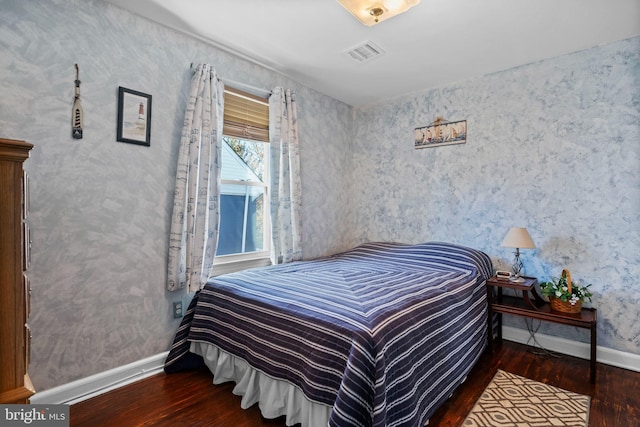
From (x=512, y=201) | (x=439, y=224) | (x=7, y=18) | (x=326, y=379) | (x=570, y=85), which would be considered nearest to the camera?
(x=326, y=379)

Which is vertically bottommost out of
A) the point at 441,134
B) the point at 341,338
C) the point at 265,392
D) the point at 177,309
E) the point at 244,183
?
the point at 265,392

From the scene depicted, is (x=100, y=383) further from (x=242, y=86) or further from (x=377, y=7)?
(x=377, y=7)

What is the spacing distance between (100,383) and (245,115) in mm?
2218

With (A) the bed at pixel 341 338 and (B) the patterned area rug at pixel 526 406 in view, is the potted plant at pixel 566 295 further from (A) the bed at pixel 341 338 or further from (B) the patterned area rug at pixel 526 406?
(B) the patterned area rug at pixel 526 406

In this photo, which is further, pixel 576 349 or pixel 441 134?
pixel 441 134

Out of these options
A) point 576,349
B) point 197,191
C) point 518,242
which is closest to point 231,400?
point 197,191

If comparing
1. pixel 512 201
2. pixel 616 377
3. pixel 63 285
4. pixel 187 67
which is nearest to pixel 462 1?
pixel 512 201

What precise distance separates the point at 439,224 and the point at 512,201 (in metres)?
0.69

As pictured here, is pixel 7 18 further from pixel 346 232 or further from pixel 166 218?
pixel 346 232

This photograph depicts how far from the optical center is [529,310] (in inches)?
94.9

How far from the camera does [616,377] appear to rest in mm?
2217

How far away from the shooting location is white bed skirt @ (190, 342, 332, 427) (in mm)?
1512

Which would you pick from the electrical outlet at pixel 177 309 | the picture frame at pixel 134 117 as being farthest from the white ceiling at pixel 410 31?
the electrical outlet at pixel 177 309

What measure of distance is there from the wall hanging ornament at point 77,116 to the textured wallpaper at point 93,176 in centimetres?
3
